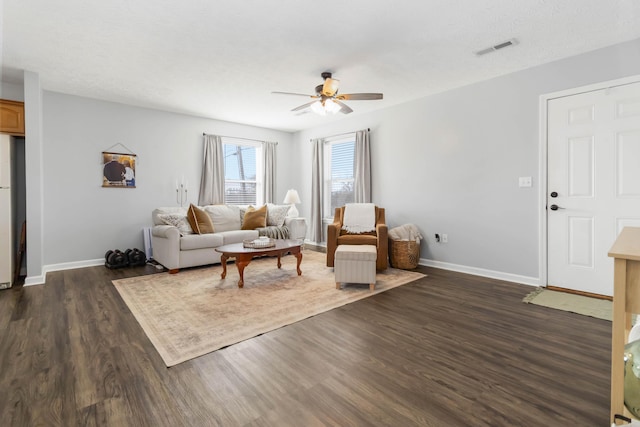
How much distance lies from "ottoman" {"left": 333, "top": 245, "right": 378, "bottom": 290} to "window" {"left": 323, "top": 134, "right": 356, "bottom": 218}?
8.50 feet

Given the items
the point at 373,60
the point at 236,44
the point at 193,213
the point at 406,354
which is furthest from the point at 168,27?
the point at 406,354

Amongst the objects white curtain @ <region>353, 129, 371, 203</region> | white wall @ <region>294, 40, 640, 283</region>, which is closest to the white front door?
white wall @ <region>294, 40, 640, 283</region>

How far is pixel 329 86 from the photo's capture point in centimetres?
337

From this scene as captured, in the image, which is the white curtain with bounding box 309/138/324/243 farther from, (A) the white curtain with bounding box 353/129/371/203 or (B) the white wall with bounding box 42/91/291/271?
(B) the white wall with bounding box 42/91/291/271

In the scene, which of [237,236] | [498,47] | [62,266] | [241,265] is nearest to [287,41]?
[498,47]

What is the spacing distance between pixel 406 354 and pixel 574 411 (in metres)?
0.85

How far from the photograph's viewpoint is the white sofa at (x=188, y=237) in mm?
4094

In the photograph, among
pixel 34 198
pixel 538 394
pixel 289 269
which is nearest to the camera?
pixel 538 394

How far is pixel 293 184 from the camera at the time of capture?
7113 millimetres

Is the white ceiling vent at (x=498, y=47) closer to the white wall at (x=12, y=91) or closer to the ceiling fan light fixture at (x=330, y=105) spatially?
the ceiling fan light fixture at (x=330, y=105)

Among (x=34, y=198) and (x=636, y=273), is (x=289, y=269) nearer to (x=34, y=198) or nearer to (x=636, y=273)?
(x=34, y=198)

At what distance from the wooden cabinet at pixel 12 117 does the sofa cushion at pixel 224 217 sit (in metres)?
2.42

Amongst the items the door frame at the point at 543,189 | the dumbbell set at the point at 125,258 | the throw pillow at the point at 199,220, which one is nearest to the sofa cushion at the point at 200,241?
the throw pillow at the point at 199,220

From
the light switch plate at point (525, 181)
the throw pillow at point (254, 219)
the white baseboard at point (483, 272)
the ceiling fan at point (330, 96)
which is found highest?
the ceiling fan at point (330, 96)
